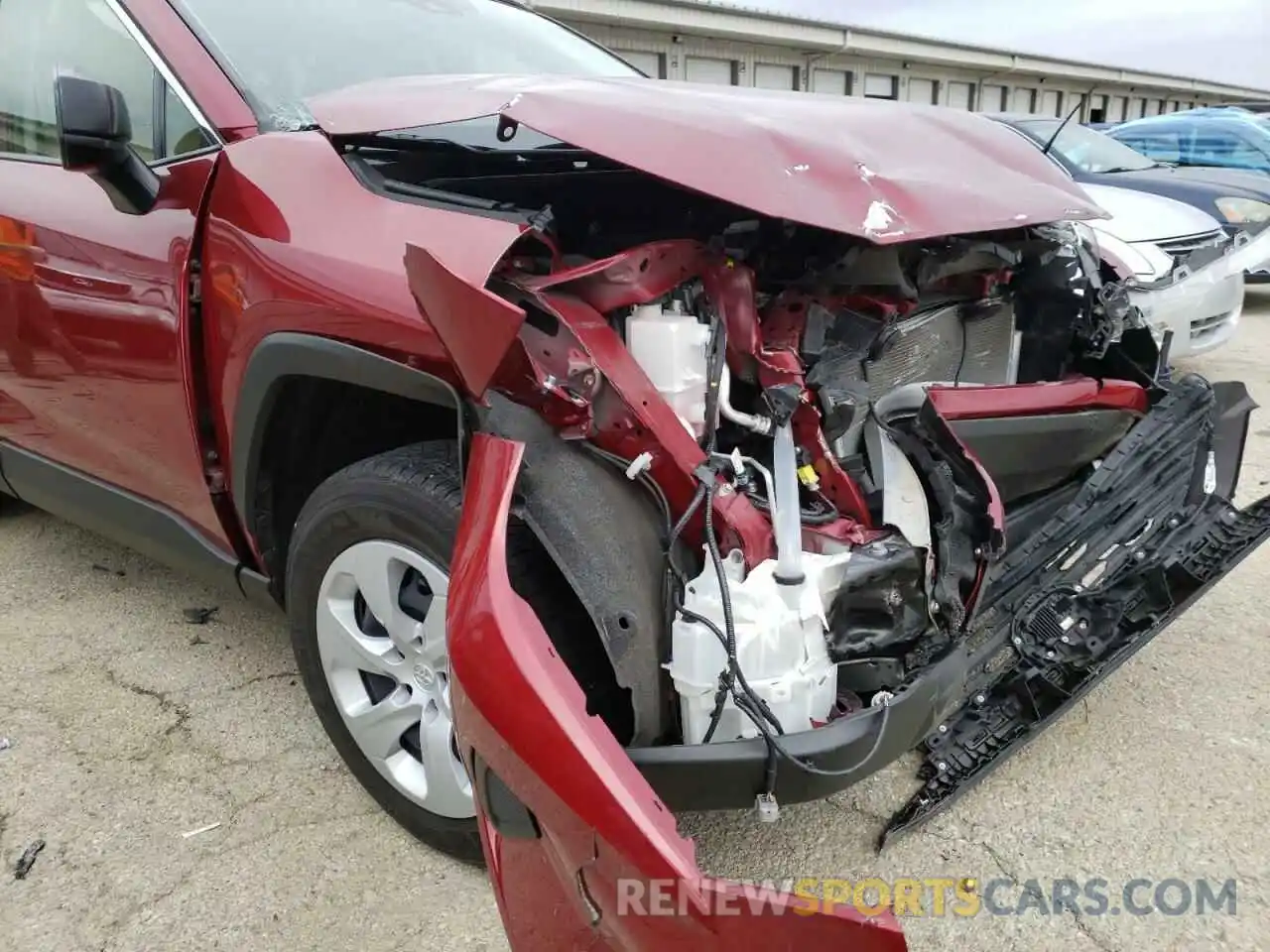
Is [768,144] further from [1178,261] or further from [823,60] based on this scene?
[823,60]

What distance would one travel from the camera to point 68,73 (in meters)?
2.15

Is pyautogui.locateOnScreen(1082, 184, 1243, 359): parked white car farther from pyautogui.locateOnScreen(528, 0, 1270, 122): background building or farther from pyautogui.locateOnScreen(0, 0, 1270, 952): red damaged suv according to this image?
pyautogui.locateOnScreen(528, 0, 1270, 122): background building

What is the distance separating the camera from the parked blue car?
418 inches

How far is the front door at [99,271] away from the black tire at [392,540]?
450 mm

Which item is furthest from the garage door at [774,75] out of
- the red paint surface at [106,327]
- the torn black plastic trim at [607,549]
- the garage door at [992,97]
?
the torn black plastic trim at [607,549]

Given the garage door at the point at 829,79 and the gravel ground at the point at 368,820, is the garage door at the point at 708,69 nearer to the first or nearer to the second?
the garage door at the point at 829,79

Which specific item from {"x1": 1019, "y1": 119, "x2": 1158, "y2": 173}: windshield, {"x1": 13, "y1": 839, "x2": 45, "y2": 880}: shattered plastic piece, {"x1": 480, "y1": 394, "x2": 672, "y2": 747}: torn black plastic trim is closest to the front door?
{"x1": 13, "y1": 839, "x2": 45, "y2": 880}: shattered plastic piece

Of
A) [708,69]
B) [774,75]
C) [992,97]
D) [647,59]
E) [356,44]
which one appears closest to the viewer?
[356,44]

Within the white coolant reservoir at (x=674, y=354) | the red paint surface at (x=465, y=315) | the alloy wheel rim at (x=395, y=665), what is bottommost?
the alloy wheel rim at (x=395, y=665)

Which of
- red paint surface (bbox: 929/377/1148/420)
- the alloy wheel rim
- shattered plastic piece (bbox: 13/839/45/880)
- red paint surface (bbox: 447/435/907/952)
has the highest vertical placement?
red paint surface (bbox: 929/377/1148/420)

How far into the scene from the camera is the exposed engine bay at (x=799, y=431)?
1579mm

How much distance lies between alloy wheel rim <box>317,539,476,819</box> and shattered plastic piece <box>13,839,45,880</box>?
0.77 metres

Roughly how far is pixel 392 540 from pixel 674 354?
67 cm

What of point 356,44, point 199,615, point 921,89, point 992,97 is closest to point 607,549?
point 356,44
